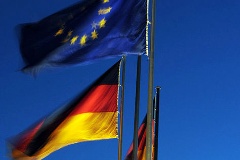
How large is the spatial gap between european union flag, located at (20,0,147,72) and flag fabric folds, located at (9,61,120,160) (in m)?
1.97

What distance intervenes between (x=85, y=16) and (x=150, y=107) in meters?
4.10

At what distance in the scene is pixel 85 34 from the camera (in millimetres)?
14508

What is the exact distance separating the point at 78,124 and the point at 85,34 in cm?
286

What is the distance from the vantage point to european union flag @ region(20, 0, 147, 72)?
44.5ft

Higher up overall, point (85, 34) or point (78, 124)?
point (85, 34)

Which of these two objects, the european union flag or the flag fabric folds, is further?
the flag fabric folds

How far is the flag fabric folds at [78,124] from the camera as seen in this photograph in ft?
50.0

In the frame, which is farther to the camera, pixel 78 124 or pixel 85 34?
pixel 78 124

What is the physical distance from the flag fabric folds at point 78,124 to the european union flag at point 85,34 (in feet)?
6.46

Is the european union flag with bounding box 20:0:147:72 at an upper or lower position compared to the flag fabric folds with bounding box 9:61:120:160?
upper

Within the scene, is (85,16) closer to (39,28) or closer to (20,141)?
(39,28)

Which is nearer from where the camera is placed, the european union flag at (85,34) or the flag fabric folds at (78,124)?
the european union flag at (85,34)

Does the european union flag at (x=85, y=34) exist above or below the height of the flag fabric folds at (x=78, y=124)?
above

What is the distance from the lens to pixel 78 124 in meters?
15.5
